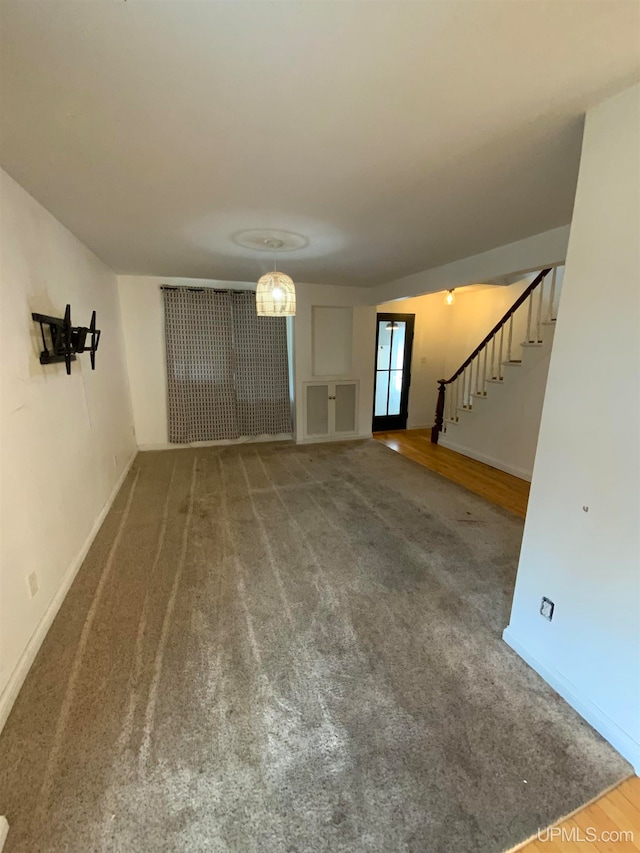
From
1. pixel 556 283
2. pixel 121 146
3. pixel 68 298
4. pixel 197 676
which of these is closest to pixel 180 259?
pixel 68 298

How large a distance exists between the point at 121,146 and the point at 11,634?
218 cm

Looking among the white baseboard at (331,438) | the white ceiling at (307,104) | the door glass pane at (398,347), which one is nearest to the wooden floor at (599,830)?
the white ceiling at (307,104)

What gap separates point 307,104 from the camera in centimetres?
122

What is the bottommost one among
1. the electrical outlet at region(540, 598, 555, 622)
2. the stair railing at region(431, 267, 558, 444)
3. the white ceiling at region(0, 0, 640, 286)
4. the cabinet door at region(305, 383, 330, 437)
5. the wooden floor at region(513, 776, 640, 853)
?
the wooden floor at region(513, 776, 640, 853)

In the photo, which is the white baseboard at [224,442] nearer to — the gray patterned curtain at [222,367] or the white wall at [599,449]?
the gray patterned curtain at [222,367]

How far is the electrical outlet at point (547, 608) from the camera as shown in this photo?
160 cm

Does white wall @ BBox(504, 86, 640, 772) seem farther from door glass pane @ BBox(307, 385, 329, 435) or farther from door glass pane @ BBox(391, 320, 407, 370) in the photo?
door glass pane @ BBox(391, 320, 407, 370)

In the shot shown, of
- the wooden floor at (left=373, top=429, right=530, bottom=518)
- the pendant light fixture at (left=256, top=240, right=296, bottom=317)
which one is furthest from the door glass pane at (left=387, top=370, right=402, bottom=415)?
the pendant light fixture at (left=256, top=240, right=296, bottom=317)

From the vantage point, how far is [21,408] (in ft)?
5.88

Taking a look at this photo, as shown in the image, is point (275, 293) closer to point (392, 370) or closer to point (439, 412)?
point (439, 412)

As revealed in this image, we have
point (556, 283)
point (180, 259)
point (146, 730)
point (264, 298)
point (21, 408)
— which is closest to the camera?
point (146, 730)

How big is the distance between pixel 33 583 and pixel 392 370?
18.3 feet

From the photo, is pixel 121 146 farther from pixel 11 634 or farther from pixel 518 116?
pixel 11 634

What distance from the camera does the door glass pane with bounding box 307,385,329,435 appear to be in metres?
5.34
